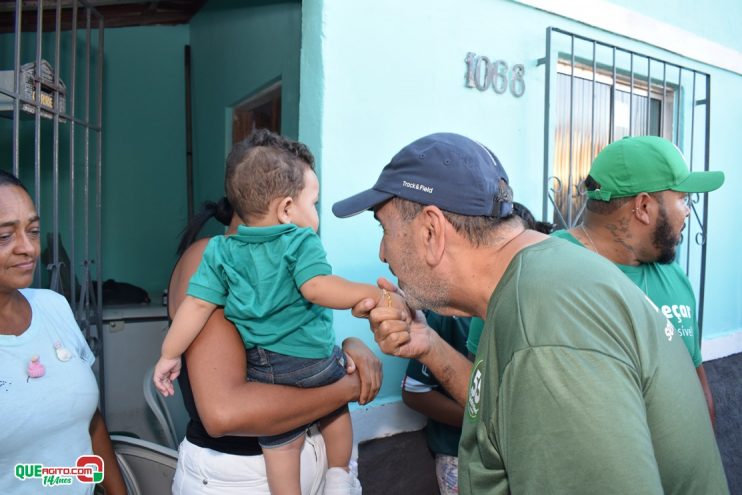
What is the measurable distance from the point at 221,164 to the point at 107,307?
151cm

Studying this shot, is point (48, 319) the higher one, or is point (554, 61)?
point (554, 61)

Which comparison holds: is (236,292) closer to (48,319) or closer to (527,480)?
(48,319)

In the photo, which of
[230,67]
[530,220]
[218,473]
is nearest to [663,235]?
[530,220]

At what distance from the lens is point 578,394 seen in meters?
0.86

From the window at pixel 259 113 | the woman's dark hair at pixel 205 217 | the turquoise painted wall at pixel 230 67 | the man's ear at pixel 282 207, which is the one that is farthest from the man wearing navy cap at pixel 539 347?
the window at pixel 259 113

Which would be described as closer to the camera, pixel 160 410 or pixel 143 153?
pixel 160 410

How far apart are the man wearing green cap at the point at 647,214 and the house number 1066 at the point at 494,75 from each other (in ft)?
3.08

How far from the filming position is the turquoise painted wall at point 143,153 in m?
5.52

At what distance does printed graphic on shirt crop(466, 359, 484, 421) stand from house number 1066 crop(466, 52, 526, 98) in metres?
2.21

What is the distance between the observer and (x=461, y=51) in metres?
2.97

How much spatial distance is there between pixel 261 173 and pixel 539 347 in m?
1.21

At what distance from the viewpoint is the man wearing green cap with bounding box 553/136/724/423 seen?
2244 mm

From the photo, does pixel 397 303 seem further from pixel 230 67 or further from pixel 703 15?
pixel 703 15

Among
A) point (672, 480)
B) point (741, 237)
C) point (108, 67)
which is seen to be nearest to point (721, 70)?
point (741, 237)
